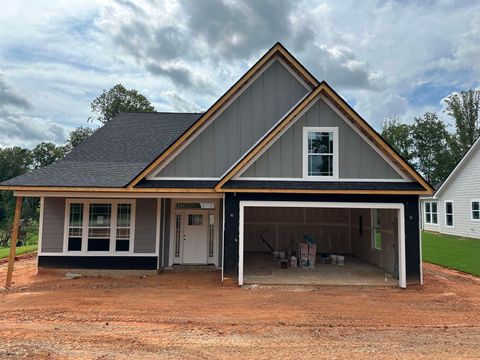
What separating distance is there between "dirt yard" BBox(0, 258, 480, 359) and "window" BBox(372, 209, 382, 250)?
298cm

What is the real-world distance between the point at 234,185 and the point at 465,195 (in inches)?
772

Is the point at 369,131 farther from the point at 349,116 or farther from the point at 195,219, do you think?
the point at 195,219

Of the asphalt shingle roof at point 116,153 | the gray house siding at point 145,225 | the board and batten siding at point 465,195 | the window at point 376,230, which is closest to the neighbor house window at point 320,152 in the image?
the window at point 376,230

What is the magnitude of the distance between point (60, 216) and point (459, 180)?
24.2 metres

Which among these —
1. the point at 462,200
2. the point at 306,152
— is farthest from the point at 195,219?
the point at 462,200

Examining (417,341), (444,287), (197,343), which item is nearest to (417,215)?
(444,287)

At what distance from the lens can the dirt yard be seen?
568 centimetres

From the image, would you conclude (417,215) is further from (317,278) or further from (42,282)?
(42,282)

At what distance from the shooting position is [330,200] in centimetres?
1045

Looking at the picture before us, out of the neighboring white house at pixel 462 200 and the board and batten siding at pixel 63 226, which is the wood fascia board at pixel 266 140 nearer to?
the board and batten siding at pixel 63 226

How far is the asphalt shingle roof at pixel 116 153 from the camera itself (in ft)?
37.1

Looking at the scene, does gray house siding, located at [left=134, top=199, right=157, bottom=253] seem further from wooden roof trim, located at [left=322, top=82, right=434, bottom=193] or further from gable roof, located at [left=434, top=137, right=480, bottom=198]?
gable roof, located at [left=434, top=137, right=480, bottom=198]

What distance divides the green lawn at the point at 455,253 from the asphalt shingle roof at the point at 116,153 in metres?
12.5

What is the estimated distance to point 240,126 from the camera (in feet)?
39.3
